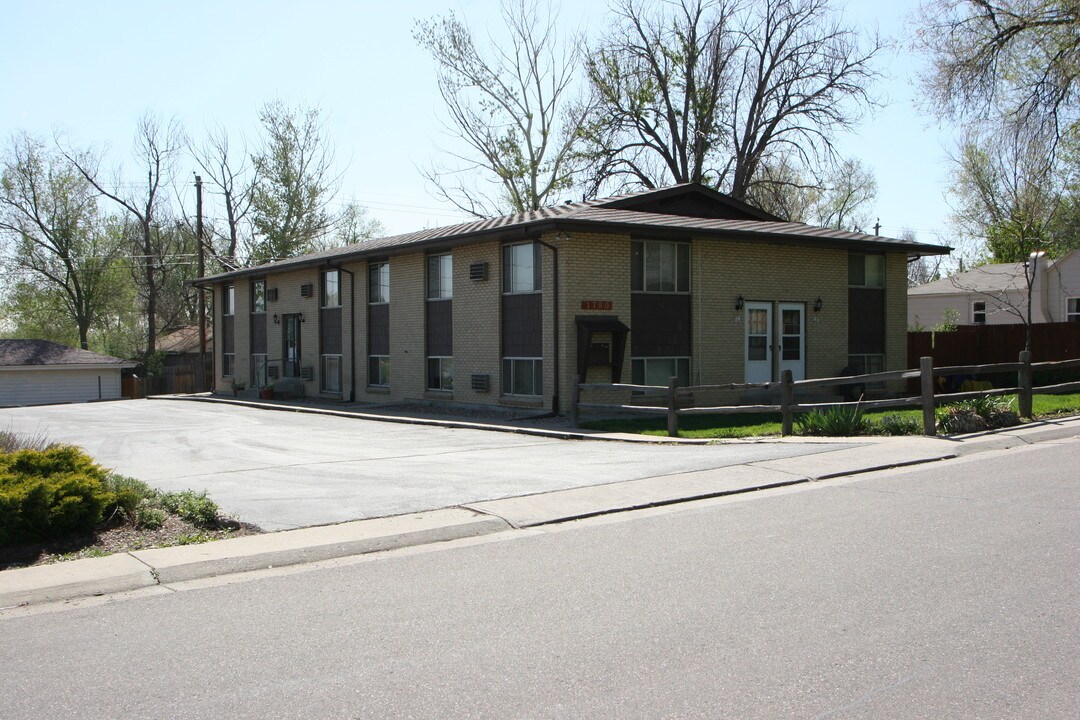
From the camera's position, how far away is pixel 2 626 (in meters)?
6.01

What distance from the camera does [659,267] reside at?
897 inches

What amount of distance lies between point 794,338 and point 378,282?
12.4m

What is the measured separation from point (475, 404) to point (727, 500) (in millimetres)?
14389

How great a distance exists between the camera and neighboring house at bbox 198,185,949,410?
70.7 ft

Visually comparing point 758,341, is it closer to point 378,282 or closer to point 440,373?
point 440,373

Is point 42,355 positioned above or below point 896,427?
above

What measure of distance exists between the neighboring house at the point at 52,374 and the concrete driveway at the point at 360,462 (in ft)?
101

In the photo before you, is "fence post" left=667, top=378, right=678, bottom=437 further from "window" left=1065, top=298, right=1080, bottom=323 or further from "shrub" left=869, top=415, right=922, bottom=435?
"window" left=1065, top=298, right=1080, bottom=323

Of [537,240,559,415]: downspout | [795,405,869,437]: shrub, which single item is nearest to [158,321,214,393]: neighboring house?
[537,240,559,415]: downspout

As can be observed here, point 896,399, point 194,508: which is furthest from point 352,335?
point 194,508

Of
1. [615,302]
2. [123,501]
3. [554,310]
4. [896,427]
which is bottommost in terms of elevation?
[123,501]

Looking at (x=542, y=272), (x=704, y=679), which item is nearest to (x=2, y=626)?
(x=704, y=679)

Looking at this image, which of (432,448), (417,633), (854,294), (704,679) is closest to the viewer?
(704,679)

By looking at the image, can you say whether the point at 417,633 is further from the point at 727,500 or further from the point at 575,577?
the point at 727,500
